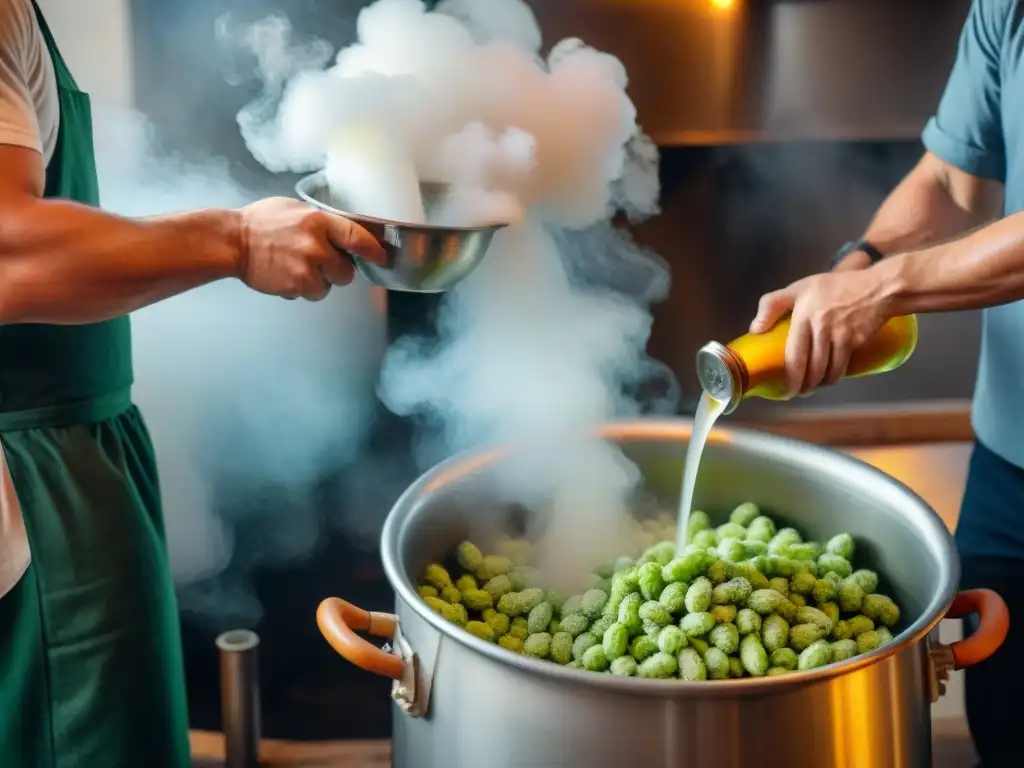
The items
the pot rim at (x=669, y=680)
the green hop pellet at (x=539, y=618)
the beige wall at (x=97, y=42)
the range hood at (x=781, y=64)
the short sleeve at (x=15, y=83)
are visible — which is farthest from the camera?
the range hood at (x=781, y=64)

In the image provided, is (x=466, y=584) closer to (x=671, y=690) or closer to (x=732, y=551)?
(x=732, y=551)

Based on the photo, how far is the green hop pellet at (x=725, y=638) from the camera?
95 centimetres

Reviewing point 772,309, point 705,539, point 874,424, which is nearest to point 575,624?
point 705,539

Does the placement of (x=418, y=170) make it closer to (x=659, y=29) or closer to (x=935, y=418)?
(x=659, y=29)

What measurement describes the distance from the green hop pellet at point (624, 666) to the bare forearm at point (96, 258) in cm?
55

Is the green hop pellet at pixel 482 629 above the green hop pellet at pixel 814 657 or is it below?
below

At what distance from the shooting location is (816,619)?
1005 mm

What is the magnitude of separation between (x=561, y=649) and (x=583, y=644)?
0.03 meters

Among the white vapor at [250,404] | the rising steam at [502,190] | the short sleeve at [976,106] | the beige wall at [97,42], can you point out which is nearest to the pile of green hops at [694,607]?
the rising steam at [502,190]

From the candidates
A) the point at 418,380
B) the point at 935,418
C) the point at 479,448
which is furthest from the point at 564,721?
the point at 935,418

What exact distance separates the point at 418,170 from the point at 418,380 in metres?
0.48

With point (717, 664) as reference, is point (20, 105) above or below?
above

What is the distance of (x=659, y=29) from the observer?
1753 millimetres

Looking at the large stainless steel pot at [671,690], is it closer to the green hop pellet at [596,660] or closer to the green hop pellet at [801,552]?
the green hop pellet at [801,552]
